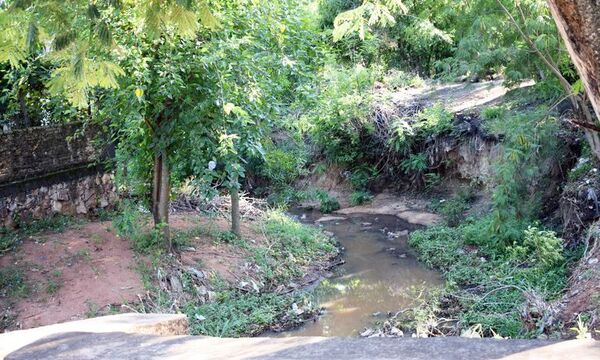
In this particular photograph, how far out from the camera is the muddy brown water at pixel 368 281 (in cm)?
819

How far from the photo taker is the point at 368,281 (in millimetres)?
10055

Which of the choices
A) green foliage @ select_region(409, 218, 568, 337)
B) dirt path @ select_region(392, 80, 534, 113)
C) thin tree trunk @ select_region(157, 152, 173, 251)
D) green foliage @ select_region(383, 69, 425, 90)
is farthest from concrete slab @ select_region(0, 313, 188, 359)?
green foliage @ select_region(383, 69, 425, 90)

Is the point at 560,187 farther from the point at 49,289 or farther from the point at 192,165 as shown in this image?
the point at 49,289

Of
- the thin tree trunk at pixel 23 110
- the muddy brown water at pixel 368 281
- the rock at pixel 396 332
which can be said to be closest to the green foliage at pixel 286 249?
the muddy brown water at pixel 368 281

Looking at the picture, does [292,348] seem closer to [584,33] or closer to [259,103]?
[584,33]

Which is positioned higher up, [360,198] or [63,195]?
[63,195]

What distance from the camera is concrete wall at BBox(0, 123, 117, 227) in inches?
344

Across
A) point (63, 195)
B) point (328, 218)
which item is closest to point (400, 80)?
point (328, 218)

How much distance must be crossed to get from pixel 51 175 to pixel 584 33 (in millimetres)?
8980

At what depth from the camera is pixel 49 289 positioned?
291 inches

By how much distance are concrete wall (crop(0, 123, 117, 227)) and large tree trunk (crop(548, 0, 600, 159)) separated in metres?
8.47

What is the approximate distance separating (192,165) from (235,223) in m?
2.38

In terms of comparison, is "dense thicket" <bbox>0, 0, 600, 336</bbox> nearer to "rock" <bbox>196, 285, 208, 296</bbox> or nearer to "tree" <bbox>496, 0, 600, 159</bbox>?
"tree" <bbox>496, 0, 600, 159</bbox>

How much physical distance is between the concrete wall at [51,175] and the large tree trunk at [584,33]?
8.47 m
